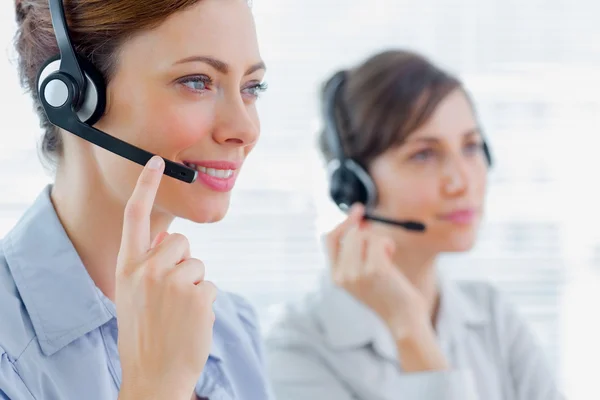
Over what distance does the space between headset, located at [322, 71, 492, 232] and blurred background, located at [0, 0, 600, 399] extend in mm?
234

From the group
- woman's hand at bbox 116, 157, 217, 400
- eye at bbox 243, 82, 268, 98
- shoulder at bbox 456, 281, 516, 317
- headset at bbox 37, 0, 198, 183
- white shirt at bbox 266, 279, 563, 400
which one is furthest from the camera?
shoulder at bbox 456, 281, 516, 317

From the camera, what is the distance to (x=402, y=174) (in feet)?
6.39

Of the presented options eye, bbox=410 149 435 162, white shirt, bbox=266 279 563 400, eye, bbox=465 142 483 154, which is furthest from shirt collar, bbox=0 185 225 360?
eye, bbox=465 142 483 154

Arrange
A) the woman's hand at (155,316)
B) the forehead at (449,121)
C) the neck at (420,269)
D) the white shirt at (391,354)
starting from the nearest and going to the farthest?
the woman's hand at (155,316) < the white shirt at (391,354) < the forehead at (449,121) < the neck at (420,269)

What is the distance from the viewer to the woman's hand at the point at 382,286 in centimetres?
179

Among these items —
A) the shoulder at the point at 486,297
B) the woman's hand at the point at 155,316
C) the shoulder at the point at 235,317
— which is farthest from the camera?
the shoulder at the point at 486,297

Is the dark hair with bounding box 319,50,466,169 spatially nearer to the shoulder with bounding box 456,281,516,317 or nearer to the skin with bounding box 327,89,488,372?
the skin with bounding box 327,89,488,372

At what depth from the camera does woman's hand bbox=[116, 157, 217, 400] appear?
891mm

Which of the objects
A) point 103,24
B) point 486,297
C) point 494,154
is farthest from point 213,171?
point 494,154

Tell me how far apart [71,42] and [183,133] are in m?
0.19

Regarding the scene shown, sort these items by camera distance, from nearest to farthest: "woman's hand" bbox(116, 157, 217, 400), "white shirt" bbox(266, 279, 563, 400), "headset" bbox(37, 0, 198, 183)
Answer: "woman's hand" bbox(116, 157, 217, 400) → "headset" bbox(37, 0, 198, 183) → "white shirt" bbox(266, 279, 563, 400)

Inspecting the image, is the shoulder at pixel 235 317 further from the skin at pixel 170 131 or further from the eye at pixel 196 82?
the eye at pixel 196 82

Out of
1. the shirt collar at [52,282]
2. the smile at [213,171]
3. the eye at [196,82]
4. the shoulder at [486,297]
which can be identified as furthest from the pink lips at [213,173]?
the shoulder at [486,297]

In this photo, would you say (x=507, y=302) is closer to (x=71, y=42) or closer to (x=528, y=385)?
(x=528, y=385)
